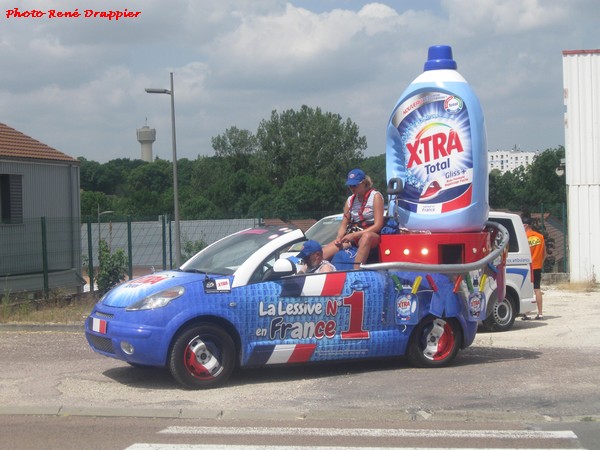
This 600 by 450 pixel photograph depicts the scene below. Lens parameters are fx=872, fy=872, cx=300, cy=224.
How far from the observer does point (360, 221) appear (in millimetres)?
10414

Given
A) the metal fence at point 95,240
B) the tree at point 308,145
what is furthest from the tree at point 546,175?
the metal fence at point 95,240

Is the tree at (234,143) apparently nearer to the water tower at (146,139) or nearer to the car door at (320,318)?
the water tower at (146,139)

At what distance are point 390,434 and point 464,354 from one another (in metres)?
4.07

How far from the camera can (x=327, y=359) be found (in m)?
9.28

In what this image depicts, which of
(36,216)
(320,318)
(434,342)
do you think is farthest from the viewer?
(36,216)

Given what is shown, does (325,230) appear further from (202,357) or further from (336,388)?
(202,357)

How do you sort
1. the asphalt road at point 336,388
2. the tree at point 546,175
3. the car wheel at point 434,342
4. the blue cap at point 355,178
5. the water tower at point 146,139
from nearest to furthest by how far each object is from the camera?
1. the asphalt road at point 336,388
2. the car wheel at point 434,342
3. the blue cap at point 355,178
4. the tree at point 546,175
5. the water tower at point 146,139

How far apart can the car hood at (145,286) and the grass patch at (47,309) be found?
16.9 feet

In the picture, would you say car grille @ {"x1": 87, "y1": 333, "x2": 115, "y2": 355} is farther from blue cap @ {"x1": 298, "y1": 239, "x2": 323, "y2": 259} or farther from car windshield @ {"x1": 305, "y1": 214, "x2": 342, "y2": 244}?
car windshield @ {"x1": 305, "y1": 214, "x2": 342, "y2": 244}

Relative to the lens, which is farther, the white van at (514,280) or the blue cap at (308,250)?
the white van at (514,280)

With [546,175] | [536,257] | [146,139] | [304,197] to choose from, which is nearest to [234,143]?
[304,197]

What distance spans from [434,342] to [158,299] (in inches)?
128

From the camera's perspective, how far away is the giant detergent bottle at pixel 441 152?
9.97m

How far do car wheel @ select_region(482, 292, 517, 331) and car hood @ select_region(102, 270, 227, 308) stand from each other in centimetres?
588
